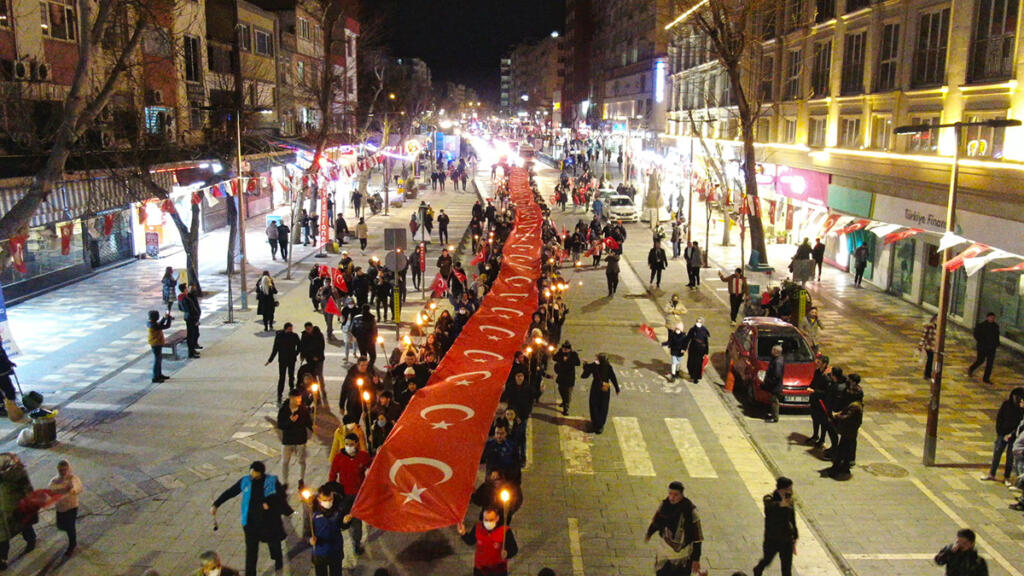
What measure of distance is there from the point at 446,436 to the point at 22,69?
18.4 m

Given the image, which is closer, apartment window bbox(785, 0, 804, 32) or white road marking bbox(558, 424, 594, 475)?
white road marking bbox(558, 424, 594, 475)

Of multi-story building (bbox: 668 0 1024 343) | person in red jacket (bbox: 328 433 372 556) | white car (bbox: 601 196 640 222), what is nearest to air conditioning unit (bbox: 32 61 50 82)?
person in red jacket (bbox: 328 433 372 556)

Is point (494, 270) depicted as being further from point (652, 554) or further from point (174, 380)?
point (652, 554)

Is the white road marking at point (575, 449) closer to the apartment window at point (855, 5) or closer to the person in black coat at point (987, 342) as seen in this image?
the person in black coat at point (987, 342)

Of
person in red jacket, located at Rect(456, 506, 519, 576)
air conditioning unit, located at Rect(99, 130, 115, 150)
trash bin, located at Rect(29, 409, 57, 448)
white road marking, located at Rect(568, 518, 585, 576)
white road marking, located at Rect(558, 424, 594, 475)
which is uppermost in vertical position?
air conditioning unit, located at Rect(99, 130, 115, 150)

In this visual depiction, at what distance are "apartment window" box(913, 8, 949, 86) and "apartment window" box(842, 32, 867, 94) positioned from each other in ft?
11.8

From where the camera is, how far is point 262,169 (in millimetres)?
37688

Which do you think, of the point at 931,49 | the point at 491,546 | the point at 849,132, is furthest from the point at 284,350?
the point at 849,132

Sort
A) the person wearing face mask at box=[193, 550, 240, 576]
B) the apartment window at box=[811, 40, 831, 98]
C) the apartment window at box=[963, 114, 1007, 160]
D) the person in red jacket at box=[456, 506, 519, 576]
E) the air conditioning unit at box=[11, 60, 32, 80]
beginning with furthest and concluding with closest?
the apartment window at box=[811, 40, 831, 98] → the air conditioning unit at box=[11, 60, 32, 80] → the apartment window at box=[963, 114, 1007, 160] → the person in red jacket at box=[456, 506, 519, 576] → the person wearing face mask at box=[193, 550, 240, 576]

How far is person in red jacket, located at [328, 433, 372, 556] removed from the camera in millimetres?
10219

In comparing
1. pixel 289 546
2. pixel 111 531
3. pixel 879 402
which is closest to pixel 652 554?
pixel 289 546

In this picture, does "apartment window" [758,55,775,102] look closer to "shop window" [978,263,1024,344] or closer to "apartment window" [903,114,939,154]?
"apartment window" [903,114,939,154]

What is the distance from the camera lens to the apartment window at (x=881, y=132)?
26844mm

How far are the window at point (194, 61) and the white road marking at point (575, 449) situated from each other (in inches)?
1088
